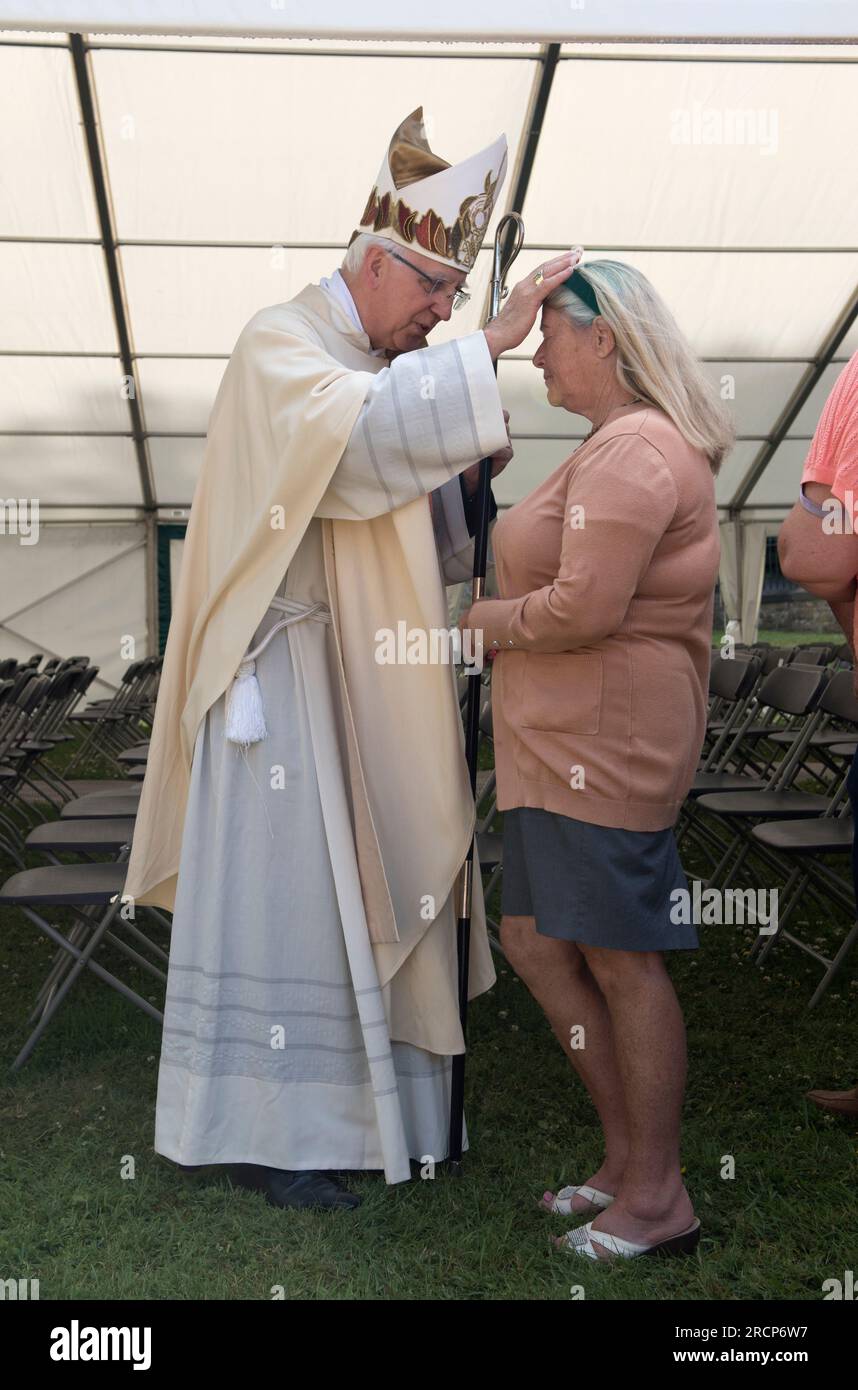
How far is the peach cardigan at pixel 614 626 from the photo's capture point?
2361 mm

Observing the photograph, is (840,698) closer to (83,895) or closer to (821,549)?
(821,549)

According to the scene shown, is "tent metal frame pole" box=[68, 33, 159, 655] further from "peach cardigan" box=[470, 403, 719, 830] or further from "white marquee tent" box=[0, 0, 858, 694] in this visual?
"peach cardigan" box=[470, 403, 719, 830]

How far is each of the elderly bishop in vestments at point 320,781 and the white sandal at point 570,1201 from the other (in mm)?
279

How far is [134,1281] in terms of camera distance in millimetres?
2471

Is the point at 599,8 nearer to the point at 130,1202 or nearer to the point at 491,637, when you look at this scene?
the point at 491,637

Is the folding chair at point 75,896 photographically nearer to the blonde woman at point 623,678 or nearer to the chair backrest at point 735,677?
the blonde woman at point 623,678

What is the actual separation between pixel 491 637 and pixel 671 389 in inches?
20.8

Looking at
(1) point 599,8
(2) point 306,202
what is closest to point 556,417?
(2) point 306,202

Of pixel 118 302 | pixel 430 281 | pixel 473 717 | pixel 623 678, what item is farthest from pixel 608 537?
pixel 118 302

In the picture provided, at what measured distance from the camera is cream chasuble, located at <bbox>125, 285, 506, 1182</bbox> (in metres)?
2.76

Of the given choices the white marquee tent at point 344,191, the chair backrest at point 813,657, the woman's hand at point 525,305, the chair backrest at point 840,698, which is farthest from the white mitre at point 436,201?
the chair backrest at point 813,657

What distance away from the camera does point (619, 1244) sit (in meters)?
2.48

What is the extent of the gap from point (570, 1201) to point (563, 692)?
989mm

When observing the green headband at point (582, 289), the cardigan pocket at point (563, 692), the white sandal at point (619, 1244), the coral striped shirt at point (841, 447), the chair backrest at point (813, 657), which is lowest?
the chair backrest at point (813, 657)
